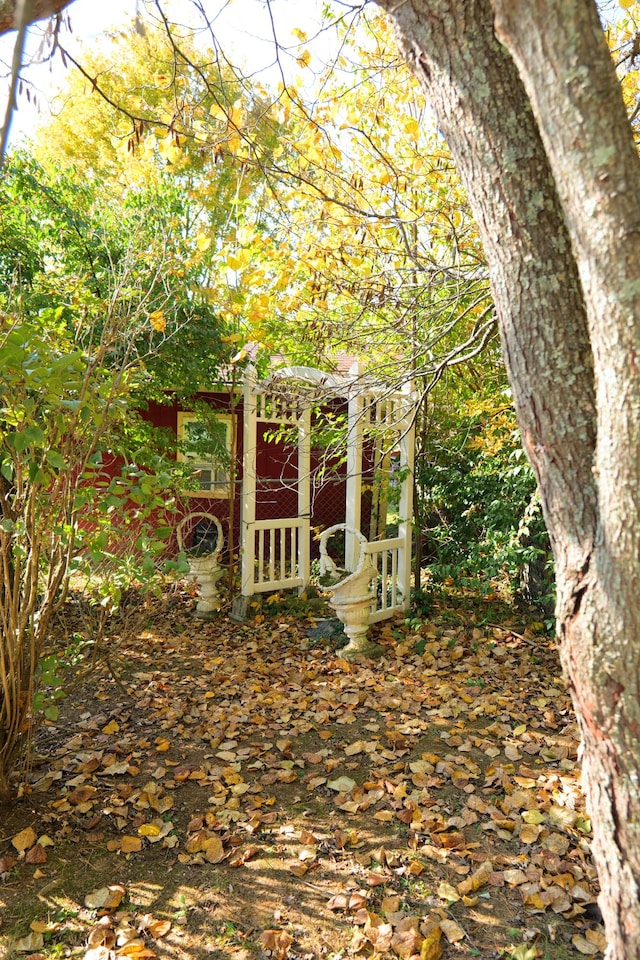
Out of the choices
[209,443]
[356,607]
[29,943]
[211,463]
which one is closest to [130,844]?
[29,943]

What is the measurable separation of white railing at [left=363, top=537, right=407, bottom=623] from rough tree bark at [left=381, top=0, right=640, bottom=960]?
13.8ft

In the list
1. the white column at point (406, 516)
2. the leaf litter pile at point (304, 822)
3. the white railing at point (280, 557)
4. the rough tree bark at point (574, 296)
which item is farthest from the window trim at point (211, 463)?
the rough tree bark at point (574, 296)

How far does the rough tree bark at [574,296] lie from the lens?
48.3 inches

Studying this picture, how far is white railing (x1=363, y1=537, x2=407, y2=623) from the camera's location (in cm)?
589

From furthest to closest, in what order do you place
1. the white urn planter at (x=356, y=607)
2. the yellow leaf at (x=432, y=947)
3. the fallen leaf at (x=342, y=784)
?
1. the white urn planter at (x=356, y=607)
2. the fallen leaf at (x=342, y=784)
3. the yellow leaf at (x=432, y=947)

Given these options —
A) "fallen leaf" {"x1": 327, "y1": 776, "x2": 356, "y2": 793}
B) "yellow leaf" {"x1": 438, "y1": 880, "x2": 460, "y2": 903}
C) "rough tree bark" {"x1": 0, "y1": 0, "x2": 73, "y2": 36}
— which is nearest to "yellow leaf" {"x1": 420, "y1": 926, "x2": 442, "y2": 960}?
"yellow leaf" {"x1": 438, "y1": 880, "x2": 460, "y2": 903}

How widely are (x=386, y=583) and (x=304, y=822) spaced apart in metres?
3.25

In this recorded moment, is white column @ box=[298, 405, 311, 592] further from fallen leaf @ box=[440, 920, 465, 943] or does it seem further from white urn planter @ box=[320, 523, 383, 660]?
fallen leaf @ box=[440, 920, 465, 943]

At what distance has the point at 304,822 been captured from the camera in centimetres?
297

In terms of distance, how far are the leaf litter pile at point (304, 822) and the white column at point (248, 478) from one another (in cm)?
145

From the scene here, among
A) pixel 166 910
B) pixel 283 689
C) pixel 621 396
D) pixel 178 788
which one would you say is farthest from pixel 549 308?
pixel 283 689

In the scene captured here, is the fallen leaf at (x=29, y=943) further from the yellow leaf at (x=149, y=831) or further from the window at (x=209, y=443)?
the window at (x=209, y=443)

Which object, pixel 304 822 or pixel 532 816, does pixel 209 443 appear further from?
pixel 532 816

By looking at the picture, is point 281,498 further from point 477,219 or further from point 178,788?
point 477,219
